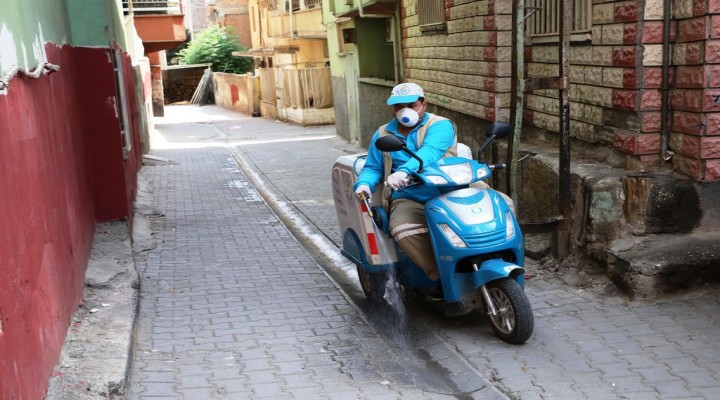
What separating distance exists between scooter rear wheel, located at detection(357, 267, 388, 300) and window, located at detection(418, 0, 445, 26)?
20.5ft

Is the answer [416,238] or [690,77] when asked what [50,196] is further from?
[690,77]

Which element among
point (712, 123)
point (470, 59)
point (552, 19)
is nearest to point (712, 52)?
point (712, 123)

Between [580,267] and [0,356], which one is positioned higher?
[0,356]

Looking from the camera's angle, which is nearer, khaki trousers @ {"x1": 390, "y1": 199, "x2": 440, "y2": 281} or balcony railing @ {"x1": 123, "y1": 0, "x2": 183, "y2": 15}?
khaki trousers @ {"x1": 390, "y1": 199, "x2": 440, "y2": 281}

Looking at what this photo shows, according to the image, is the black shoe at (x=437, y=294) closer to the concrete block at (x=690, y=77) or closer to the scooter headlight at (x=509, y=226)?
the scooter headlight at (x=509, y=226)

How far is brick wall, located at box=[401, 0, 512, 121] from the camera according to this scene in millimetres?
9477

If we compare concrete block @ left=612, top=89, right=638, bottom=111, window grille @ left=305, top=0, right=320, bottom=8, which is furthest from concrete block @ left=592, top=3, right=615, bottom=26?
window grille @ left=305, top=0, right=320, bottom=8

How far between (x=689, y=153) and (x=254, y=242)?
5.12 metres

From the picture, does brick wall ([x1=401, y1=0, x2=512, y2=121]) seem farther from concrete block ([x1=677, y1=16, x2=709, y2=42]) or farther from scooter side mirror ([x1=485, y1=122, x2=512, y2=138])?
scooter side mirror ([x1=485, y1=122, x2=512, y2=138])

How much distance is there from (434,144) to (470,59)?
16.8 ft

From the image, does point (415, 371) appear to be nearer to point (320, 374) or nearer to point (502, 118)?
Result: point (320, 374)

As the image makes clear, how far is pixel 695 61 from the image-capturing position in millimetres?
5984

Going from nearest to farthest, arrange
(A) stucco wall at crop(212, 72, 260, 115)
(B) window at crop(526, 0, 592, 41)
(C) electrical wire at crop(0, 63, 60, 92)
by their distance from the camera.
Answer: (C) electrical wire at crop(0, 63, 60, 92) < (B) window at crop(526, 0, 592, 41) < (A) stucco wall at crop(212, 72, 260, 115)

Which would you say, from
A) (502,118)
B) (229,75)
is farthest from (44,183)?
(229,75)
